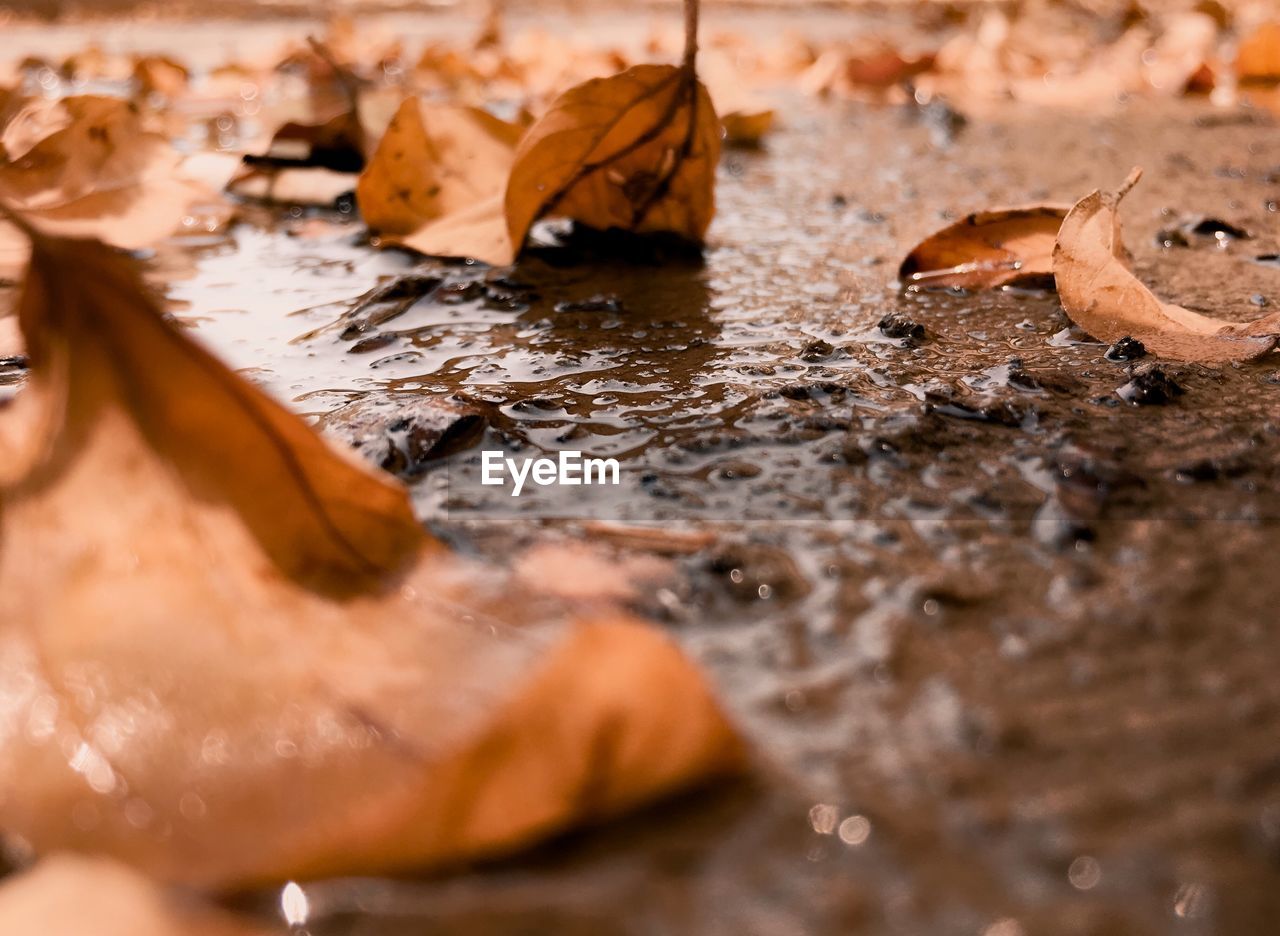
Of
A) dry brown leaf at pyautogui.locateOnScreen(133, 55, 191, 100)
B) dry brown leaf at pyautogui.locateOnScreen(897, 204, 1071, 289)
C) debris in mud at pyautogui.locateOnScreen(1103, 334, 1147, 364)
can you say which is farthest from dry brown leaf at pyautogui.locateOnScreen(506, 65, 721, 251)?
dry brown leaf at pyautogui.locateOnScreen(133, 55, 191, 100)

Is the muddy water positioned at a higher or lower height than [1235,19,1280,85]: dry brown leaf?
lower

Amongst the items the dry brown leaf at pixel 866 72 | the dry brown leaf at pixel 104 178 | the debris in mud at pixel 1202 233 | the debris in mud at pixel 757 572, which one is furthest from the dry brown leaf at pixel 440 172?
the dry brown leaf at pixel 866 72

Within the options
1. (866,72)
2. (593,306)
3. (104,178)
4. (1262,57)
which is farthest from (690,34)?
(1262,57)

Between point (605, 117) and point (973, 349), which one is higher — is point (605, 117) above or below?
above

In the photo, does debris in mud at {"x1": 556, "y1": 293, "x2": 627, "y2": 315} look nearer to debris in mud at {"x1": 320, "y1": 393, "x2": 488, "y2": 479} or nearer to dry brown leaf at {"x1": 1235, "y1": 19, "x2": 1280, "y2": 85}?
debris in mud at {"x1": 320, "y1": 393, "x2": 488, "y2": 479}

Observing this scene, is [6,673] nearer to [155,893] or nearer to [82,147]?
[155,893]

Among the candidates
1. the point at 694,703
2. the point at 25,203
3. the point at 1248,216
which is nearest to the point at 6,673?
the point at 694,703
